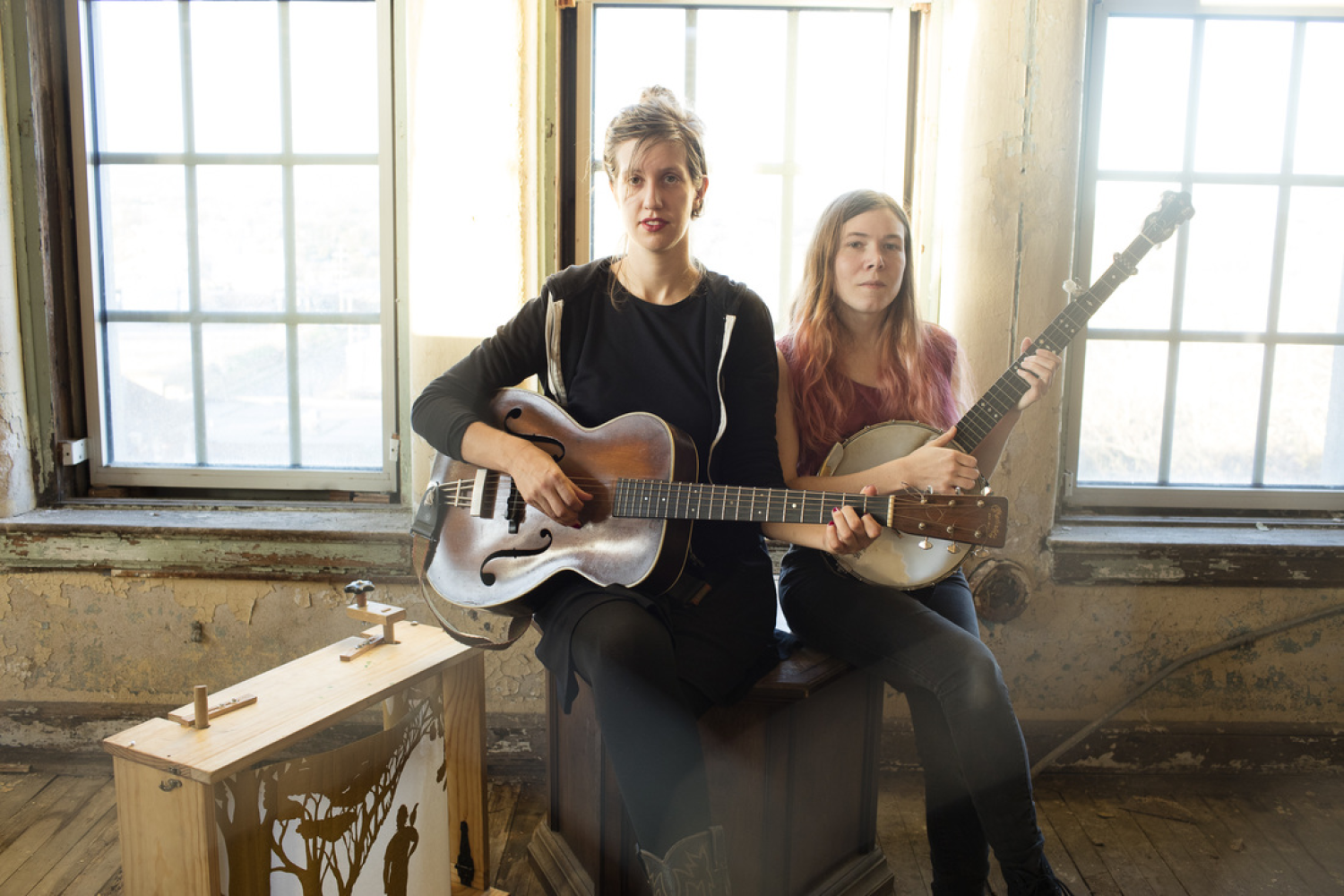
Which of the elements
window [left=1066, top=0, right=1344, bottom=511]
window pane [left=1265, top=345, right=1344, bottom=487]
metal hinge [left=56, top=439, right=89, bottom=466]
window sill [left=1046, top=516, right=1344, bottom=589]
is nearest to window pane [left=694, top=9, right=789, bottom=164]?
window [left=1066, top=0, right=1344, bottom=511]

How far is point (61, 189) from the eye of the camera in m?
2.39

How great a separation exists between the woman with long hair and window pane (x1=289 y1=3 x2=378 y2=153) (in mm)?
1355

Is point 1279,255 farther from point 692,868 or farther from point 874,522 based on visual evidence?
point 692,868

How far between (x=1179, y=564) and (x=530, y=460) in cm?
178

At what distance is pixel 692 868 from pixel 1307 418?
226 centimetres

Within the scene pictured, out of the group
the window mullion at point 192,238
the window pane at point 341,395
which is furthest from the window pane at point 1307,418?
the window mullion at point 192,238

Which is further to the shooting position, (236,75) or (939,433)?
(236,75)

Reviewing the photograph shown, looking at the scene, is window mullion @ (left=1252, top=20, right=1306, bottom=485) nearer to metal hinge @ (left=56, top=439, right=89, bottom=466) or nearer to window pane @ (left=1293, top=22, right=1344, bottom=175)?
window pane @ (left=1293, top=22, right=1344, bottom=175)

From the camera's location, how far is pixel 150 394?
2494 millimetres

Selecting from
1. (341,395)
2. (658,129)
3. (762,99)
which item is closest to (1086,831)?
(658,129)

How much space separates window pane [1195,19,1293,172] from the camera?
2.32 m

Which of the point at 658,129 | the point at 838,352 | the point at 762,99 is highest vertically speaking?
the point at 762,99

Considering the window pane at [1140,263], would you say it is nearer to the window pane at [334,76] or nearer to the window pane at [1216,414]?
the window pane at [1216,414]

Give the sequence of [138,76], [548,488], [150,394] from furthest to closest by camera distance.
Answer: [150,394], [138,76], [548,488]
